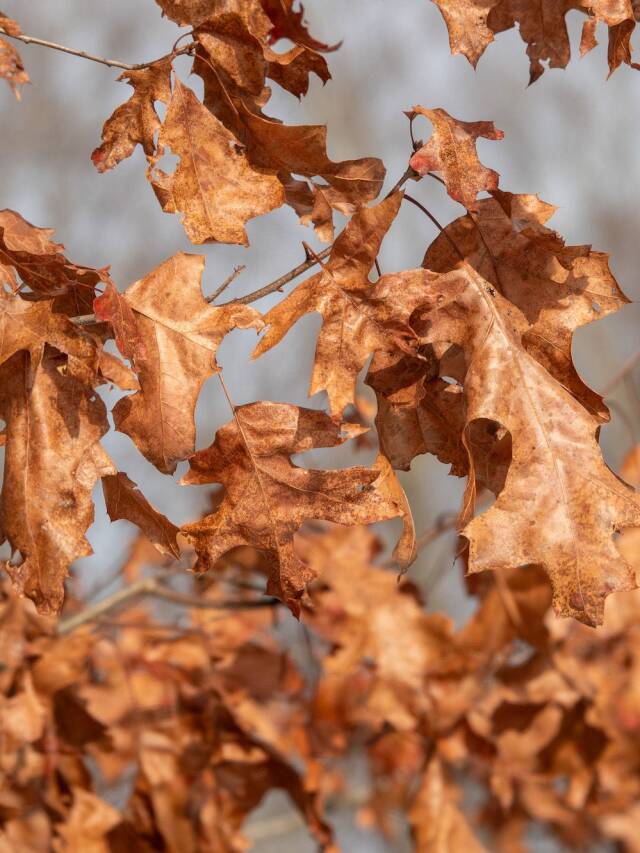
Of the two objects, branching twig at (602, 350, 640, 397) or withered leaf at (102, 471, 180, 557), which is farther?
branching twig at (602, 350, 640, 397)

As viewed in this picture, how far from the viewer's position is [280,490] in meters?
1.10

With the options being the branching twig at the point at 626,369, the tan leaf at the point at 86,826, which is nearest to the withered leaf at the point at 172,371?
the tan leaf at the point at 86,826

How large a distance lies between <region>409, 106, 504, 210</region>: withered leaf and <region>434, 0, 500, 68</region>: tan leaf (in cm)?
11

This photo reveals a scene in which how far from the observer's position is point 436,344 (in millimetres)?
1103

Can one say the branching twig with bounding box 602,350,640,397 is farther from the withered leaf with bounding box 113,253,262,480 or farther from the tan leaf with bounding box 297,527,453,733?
the withered leaf with bounding box 113,253,262,480

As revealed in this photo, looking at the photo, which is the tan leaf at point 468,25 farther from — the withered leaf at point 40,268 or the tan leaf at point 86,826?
the tan leaf at point 86,826

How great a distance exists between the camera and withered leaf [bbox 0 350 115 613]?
A: 1039 millimetres

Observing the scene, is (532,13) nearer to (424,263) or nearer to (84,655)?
(424,263)

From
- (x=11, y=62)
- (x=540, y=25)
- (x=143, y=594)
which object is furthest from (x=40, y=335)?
(x=143, y=594)

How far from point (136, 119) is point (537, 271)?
456 millimetres

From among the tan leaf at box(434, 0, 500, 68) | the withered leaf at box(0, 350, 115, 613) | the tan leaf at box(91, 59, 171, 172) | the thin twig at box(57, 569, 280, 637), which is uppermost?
the tan leaf at box(91, 59, 171, 172)

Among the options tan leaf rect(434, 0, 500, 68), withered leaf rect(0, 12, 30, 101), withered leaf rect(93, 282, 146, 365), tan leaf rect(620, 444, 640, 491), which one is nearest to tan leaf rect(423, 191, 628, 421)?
tan leaf rect(434, 0, 500, 68)

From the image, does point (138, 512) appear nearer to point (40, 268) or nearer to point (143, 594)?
point (40, 268)

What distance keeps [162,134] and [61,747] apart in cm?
126
